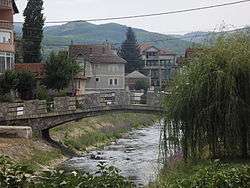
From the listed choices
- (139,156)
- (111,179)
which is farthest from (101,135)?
(111,179)

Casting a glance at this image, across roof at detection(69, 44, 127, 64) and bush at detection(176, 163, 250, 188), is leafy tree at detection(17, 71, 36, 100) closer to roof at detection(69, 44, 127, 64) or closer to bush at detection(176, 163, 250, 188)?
roof at detection(69, 44, 127, 64)

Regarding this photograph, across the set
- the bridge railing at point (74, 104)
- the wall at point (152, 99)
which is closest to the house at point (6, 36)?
the bridge railing at point (74, 104)

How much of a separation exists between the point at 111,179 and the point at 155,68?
13704 centimetres

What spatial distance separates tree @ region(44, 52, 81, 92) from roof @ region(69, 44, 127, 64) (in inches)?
1156

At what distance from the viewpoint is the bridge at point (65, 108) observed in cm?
4134

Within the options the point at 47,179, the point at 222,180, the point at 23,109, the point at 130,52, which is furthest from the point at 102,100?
the point at 130,52

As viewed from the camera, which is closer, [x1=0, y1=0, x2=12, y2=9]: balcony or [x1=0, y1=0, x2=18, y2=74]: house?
[x1=0, y1=0, x2=18, y2=74]: house

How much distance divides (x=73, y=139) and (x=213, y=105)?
2713 centimetres

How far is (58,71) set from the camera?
6744cm

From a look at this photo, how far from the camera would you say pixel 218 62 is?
2641 centimetres

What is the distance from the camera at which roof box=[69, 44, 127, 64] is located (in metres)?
101

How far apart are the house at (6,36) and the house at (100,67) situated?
34.9 meters

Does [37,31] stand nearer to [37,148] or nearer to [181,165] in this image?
[37,148]

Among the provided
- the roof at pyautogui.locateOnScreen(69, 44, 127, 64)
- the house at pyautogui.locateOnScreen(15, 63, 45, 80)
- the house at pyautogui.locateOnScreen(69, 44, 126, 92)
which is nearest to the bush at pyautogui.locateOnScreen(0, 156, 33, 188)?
the house at pyautogui.locateOnScreen(15, 63, 45, 80)
